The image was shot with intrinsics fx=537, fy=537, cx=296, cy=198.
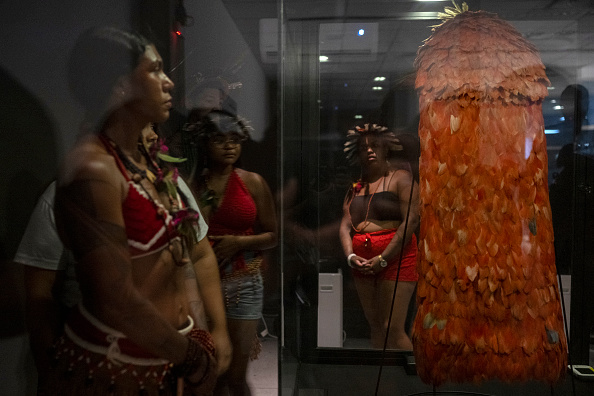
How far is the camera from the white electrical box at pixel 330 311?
67.5 inches

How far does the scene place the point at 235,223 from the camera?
4.39ft

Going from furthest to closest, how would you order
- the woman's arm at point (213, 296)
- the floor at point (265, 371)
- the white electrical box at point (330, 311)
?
1. the white electrical box at point (330, 311)
2. the floor at point (265, 371)
3. the woman's arm at point (213, 296)

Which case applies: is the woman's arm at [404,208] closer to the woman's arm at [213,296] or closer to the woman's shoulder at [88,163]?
the woman's arm at [213,296]

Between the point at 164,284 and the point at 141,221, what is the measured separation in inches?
6.1

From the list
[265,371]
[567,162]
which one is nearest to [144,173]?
[265,371]

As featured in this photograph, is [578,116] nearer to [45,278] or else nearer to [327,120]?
[327,120]

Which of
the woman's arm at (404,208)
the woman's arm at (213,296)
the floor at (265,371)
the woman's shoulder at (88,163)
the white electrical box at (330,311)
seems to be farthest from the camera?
the white electrical box at (330,311)

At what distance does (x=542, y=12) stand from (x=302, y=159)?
0.82m

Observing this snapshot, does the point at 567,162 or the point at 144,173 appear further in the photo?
the point at 567,162

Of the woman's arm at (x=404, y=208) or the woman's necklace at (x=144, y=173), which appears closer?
the woman's necklace at (x=144, y=173)

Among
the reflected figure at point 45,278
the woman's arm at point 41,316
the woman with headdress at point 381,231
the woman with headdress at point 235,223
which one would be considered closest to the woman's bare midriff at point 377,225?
the woman with headdress at point 381,231

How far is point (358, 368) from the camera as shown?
1691mm

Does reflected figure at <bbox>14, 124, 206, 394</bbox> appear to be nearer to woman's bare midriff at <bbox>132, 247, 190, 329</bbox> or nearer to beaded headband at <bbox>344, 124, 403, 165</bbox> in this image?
woman's bare midriff at <bbox>132, 247, 190, 329</bbox>

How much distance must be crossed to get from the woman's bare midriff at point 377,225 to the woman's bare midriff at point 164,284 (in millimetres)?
610
